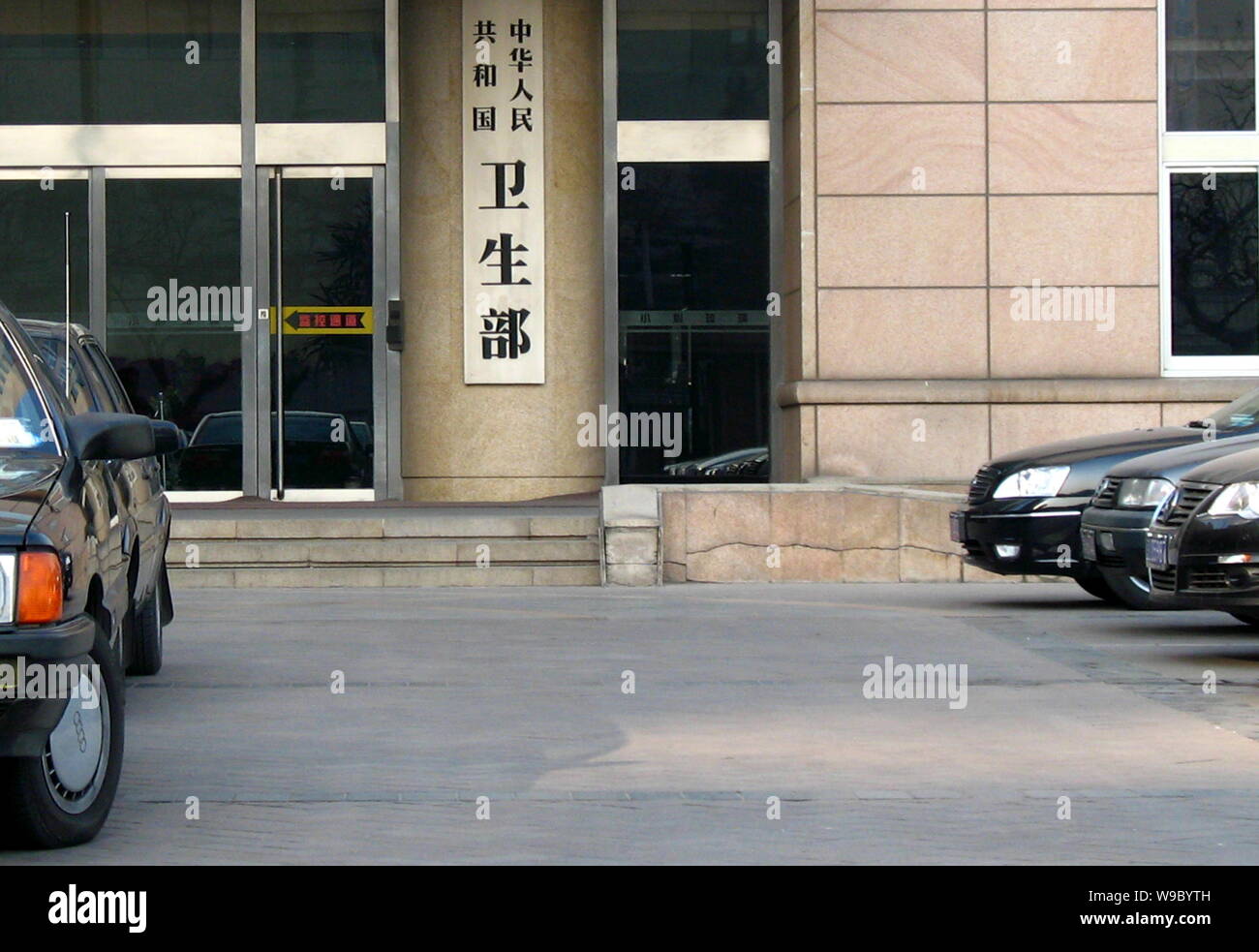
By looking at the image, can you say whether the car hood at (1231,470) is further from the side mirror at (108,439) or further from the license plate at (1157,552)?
the side mirror at (108,439)

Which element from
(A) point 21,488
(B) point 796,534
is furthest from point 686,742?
(B) point 796,534

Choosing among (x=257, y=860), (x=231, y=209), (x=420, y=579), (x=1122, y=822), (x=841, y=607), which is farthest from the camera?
(x=231, y=209)

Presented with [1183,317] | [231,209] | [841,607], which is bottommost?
[841,607]

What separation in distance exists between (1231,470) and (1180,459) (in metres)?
1.66

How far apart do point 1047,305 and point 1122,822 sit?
14.1 metres

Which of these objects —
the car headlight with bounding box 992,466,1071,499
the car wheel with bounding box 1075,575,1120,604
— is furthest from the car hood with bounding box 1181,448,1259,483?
the car wheel with bounding box 1075,575,1120,604

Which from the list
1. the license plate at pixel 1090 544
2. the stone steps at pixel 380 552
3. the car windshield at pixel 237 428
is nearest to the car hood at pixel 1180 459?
the license plate at pixel 1090 544

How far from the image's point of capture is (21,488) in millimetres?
6078

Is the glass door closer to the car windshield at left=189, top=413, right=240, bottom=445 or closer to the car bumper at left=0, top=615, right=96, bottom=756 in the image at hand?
the car windshield at left=189, top=413, right=240, bottom=445

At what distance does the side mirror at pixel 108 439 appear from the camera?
6594mm

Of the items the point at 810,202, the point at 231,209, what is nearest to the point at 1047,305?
the point at 810,202

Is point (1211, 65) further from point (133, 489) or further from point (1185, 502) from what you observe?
point (133, 489)

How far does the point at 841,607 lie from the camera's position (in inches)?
570

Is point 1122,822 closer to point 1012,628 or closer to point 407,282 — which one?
point 1012,628
